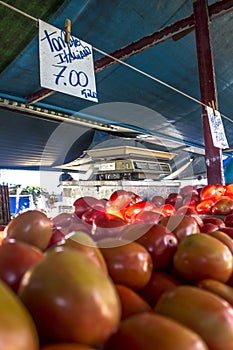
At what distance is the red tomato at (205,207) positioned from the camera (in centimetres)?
177

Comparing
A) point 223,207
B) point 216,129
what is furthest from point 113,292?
point 216,129

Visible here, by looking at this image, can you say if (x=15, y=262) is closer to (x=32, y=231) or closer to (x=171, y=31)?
(x=32, y=231)

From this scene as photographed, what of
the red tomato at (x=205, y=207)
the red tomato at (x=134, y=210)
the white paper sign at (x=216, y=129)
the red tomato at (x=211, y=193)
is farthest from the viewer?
the white paper sign at (x=216, y=129)

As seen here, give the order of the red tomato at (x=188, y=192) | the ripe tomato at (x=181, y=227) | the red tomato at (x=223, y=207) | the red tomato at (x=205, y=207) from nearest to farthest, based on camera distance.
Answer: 1. the ripe tomato at (x=181, y=227)
2. the red tomato at (x=223, y=207)
3. the red tomato at (x=205, y=207)
4. the red tomato at (x=188, y=192)

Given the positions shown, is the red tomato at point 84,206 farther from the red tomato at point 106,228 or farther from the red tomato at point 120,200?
the red tomato at point 106,228

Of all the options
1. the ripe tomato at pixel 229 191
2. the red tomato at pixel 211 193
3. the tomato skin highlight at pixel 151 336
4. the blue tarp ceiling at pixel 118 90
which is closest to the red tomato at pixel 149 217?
the tomato skin highlight at pixel 151 336

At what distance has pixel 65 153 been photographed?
612 centimetres

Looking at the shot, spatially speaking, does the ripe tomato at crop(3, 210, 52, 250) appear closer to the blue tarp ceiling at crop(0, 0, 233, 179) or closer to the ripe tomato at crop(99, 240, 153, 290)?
the ripe tomato at crop(99, 240, 153, 290)

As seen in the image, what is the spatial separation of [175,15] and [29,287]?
3.15 metres

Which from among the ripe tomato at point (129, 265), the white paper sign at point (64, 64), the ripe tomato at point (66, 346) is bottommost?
the ripe tomato at point (66, 346)

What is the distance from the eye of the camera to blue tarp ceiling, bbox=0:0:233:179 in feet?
8.64

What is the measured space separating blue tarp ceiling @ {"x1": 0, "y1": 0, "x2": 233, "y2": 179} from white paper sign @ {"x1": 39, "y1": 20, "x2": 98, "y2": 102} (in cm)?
114

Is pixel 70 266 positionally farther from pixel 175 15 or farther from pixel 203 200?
pixel 175 15

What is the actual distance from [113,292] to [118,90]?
3.54 metres
